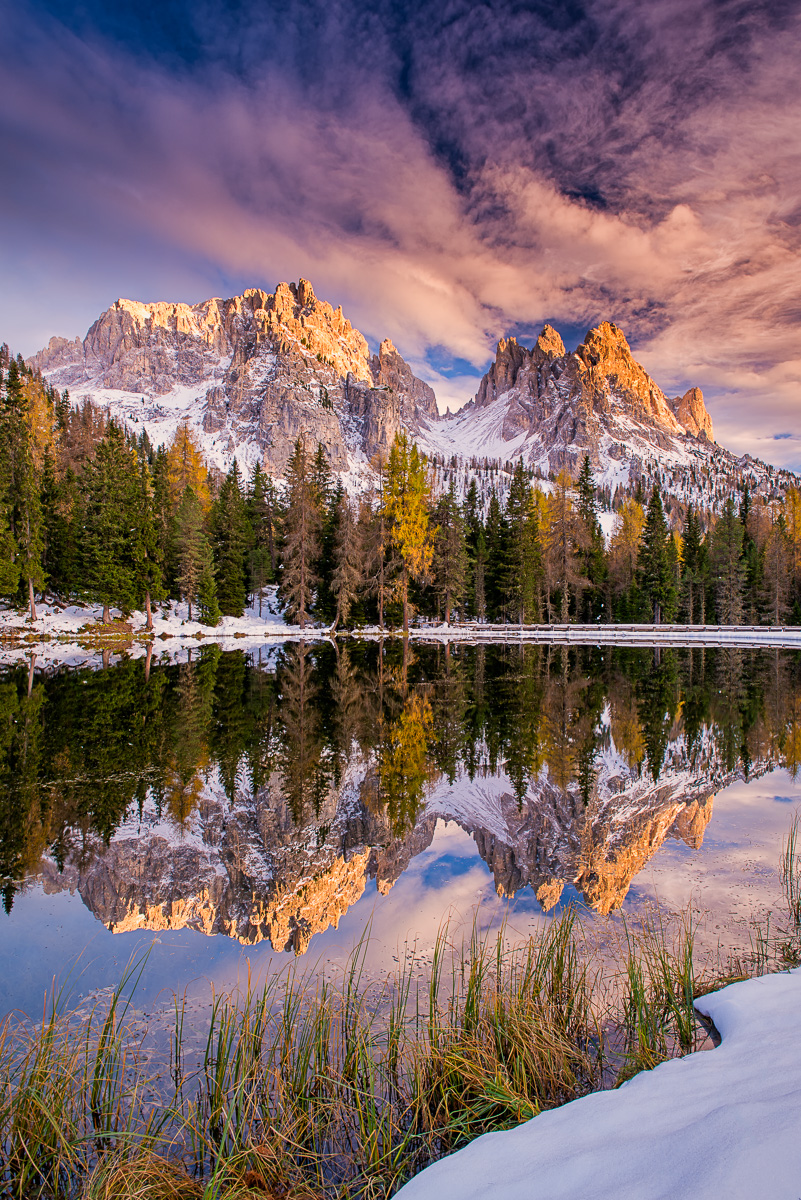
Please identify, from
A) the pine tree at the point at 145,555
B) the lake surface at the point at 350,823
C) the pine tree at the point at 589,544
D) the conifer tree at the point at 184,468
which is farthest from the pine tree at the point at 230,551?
the pine tree at the point at 589,544

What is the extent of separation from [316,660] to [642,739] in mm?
18315

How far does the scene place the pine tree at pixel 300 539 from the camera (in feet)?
140

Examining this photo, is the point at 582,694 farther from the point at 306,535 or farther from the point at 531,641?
the point at 306,535

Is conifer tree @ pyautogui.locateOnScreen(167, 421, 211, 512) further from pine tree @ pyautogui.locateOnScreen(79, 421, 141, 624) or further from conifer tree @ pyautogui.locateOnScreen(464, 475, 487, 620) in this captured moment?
conifer tree @ pyautogui.locateOnScreen(464, 475, 487, 620)

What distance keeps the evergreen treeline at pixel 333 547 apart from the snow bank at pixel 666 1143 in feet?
118

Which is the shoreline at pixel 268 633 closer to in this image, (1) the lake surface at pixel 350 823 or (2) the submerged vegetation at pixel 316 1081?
(1) the lake surface at pixel 350 823

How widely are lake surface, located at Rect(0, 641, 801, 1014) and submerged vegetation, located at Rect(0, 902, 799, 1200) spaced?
0.94m

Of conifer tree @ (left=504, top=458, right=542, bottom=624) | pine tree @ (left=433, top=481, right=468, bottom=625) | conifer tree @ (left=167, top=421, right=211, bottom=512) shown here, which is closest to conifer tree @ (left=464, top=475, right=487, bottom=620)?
conifer tree @ (left=504, top=458, right=542, bottom=624)

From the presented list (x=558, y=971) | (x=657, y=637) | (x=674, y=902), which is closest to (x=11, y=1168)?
(x=558, y=971)

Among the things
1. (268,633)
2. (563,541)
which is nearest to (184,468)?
(268,633)

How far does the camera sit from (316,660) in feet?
95.2

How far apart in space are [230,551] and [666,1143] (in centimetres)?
4837

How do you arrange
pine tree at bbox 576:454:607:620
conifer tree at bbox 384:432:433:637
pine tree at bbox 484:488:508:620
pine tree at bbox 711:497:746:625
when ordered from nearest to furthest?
conifer tree at bbox 384:432:433:637
pine tree at bbox 484:488:508:620
pine tree at bbox 576:454:607:620
pine tree at bbox 711:497:746:625

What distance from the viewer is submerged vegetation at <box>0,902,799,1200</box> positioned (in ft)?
9.75
